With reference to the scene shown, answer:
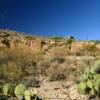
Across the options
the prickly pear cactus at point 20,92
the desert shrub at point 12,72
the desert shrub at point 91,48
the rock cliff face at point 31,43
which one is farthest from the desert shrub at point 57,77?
the desert shrub at point 91,48

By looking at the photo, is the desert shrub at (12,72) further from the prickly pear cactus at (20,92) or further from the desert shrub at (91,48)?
the desert shrub at (91,48)

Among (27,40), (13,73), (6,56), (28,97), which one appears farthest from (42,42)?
(28,97)

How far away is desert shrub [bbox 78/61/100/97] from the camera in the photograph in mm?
8297

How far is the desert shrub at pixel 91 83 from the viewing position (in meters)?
8.30

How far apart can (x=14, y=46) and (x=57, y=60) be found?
10.6m

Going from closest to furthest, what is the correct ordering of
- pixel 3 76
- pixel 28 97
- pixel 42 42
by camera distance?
pixel 28 97, pixel 3 76, pixel 42 42

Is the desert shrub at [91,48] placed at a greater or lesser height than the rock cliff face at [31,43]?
lesser

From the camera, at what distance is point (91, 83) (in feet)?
27.9

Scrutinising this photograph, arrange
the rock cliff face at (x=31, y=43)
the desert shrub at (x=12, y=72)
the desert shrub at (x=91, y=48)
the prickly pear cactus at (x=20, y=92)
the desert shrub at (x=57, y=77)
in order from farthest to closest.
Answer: the desert shrub at (x=91, y=48)
the rock cliff face at (x=31, y=43)
the desert shrub at (x=57, y=77)
the desert shrub at (x=12, y=72)
the prickly pear cactus at (x=20, y=92)

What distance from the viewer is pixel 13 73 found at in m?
12.1

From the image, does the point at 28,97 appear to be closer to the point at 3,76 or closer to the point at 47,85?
the point at 47,85

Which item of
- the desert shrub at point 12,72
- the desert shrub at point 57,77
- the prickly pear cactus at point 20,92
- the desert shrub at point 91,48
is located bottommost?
the prickly pear cactus at point 20,92

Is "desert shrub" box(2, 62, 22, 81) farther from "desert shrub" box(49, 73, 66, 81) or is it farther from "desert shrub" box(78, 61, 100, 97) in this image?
"desert shrub" box(78, 61, 100, 97)

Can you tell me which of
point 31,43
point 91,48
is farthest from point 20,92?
point 91,48
